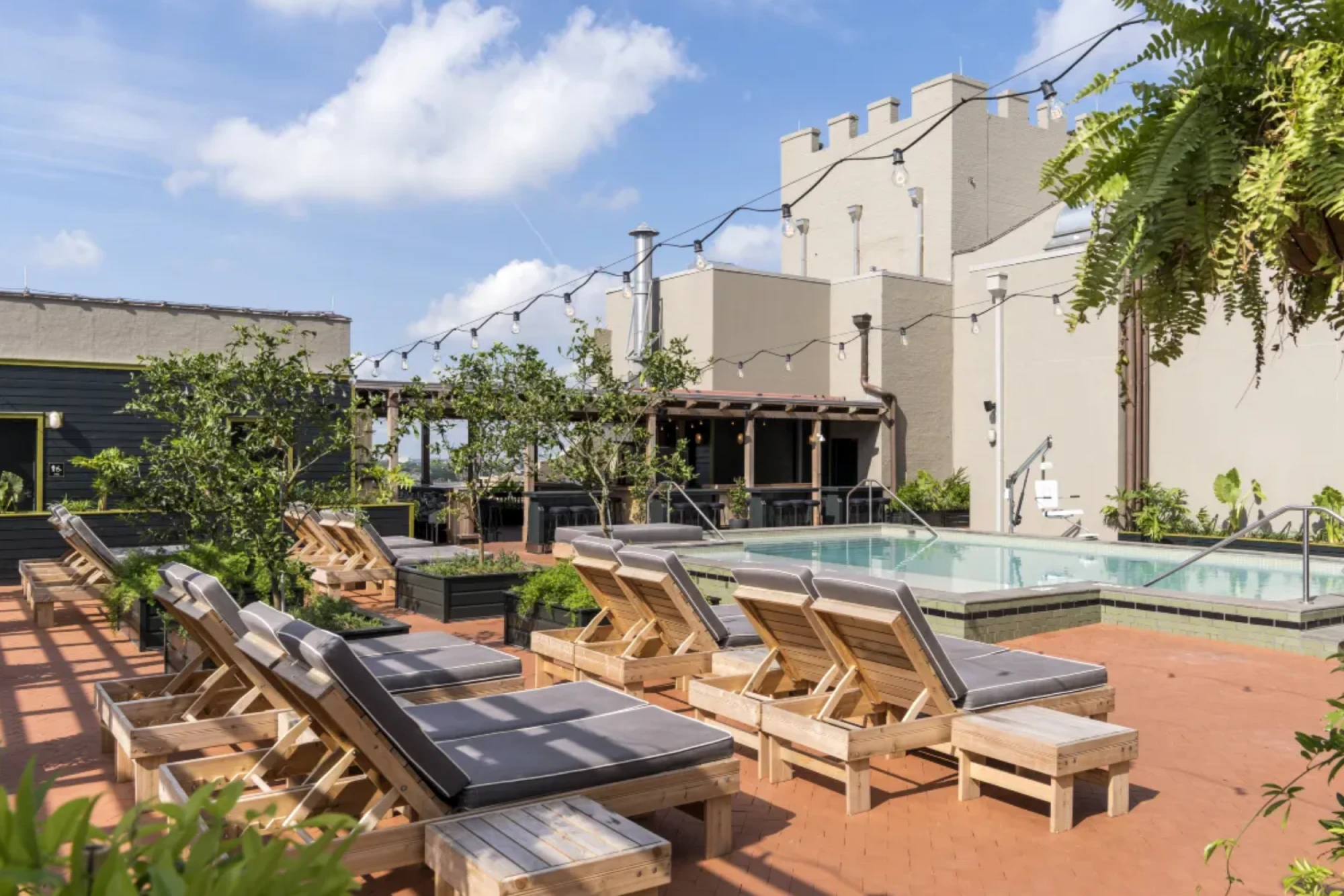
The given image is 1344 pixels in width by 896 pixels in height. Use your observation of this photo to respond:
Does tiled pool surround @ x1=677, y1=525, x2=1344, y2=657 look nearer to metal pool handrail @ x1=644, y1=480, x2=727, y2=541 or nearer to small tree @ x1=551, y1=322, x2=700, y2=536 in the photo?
small tree @ x1=551, y1=322, x2=700, y2=536

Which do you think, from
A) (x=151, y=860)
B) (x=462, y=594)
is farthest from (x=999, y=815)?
(x=462, y=594)

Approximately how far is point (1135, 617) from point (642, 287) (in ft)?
52.5

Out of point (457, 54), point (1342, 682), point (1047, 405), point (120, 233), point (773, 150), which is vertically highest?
point (773, 150)

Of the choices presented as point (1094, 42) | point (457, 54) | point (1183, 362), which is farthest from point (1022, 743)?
point (1183, 362)

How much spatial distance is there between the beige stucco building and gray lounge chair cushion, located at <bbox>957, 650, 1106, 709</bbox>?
29.8 feet

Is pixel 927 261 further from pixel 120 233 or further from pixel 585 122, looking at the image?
pixel 120 233

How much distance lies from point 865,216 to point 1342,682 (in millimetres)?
21194

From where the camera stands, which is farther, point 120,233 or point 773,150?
point 773,150

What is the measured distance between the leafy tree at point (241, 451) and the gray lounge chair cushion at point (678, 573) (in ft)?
8.39

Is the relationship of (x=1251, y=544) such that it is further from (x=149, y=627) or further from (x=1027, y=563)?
(x=149, y=627)

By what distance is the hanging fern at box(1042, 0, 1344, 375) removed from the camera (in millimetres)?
1632

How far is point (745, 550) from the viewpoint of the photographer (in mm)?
14180

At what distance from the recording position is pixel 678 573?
5.89 meters

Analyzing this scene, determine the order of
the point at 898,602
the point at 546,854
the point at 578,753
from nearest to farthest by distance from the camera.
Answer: the point at 546,854, the point at 578,753, the point at 898,602
